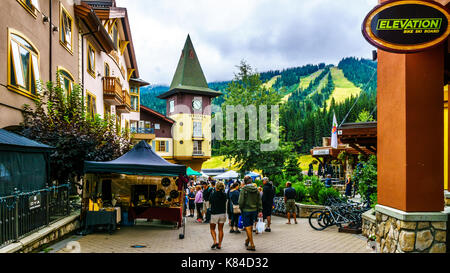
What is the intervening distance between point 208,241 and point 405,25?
733 cm

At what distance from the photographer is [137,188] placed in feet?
47.0

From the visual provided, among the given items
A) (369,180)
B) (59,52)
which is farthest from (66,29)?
(369,180)

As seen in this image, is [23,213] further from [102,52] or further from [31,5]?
[102,52]

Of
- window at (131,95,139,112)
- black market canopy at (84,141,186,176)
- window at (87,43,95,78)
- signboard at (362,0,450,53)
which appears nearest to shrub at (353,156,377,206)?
black market canopy at (84,141,186,176)

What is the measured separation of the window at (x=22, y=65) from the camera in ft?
36.3

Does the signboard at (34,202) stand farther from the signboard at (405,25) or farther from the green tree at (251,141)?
the green tree at (251,141)

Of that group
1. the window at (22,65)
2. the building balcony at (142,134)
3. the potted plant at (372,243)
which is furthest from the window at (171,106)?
the potted plant at (372,243)

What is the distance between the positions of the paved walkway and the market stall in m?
0.68

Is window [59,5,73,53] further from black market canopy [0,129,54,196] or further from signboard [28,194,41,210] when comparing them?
signboard [28,194,41,210]

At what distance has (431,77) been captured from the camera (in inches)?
245

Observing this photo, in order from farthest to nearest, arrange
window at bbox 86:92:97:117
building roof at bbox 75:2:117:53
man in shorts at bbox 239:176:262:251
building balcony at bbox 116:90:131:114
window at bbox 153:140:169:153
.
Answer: window at bbox 153:140:169:153
building balcony at bbox 116:90:131:114
window at bbox 86:92:97:117
building roof at bbox 75:2:117:53
man in shorts at bbox 239:176:262:251

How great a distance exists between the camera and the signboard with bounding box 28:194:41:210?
817 centimetres

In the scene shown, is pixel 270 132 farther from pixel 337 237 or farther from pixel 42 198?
pixel 42 198
